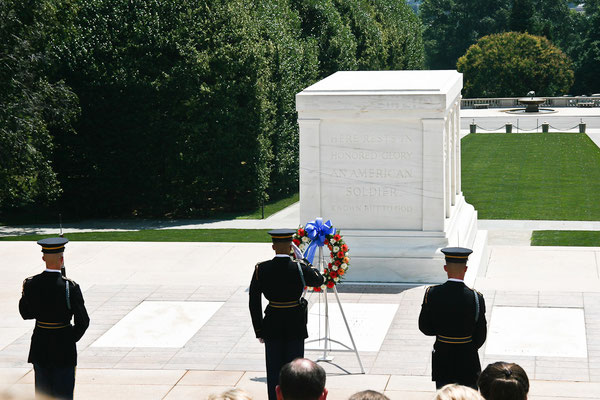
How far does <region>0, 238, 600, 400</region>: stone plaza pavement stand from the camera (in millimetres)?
Answer: 8523

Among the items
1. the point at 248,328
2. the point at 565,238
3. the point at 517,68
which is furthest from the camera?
the point at 517,68

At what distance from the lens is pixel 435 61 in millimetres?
86625

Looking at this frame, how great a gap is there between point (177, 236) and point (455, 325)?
1162 centimetres

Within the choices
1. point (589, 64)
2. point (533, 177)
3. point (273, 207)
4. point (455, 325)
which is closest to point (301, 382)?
point (455, 325)

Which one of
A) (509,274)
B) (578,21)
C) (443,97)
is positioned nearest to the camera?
(443,97)

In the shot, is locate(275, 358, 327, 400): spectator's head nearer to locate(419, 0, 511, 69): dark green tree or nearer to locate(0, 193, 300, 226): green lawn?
locate(0, 193, 300, 226): green lawn

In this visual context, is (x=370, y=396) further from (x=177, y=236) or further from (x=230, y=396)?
(x=177, y=236)

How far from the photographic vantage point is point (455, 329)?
668 cm

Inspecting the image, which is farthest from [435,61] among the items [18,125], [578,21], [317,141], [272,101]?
[317,141]

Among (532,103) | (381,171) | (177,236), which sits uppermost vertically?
(381,171)

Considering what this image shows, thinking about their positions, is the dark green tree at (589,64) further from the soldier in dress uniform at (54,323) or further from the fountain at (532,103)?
the soldier in dress uniform at (54,323)

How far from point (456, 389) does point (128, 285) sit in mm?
9172

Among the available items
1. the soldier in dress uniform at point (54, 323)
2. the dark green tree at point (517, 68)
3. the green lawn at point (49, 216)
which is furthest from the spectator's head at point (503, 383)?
the dark green tree at point (517, 68)

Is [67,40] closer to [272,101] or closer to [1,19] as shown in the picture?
[1,19]
